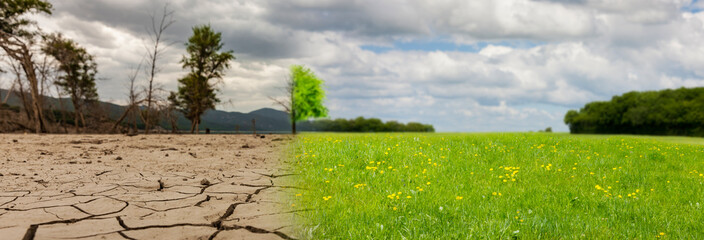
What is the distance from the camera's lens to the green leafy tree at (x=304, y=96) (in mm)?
28142

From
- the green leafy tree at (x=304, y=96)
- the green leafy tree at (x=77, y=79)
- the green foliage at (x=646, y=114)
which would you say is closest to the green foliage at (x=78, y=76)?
the green leafy tree at (x=77, y=79)

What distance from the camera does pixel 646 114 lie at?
1594 inches

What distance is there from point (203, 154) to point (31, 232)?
18.9 feet

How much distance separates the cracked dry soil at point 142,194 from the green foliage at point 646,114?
4043 cm

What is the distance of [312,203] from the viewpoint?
5438 mm

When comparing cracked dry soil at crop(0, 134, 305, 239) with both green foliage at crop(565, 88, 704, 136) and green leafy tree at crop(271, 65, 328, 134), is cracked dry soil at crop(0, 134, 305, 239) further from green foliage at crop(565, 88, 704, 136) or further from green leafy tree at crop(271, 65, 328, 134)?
green foliage at crop(565, 88, 704, 136)

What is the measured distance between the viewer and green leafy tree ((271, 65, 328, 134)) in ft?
92.3

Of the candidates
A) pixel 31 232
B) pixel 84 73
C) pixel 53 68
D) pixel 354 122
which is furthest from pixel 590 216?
pixel 354 122

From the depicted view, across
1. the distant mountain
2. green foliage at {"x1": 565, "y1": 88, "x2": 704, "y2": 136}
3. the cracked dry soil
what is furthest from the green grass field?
green foliage at {"x1": 565, "y1": 88, "x2": 704, "y2": 136}

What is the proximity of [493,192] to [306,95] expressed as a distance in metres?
24.7

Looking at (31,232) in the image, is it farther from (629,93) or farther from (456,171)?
(629,93)

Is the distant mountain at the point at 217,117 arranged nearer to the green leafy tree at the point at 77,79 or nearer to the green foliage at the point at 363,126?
the green leafy tree at the point at 77,79

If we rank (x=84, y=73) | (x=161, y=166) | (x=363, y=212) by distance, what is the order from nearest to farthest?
(x=363, y=212)
(x=161, y=166)
(x=84, y=73)

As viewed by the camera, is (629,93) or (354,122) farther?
(629,93)
